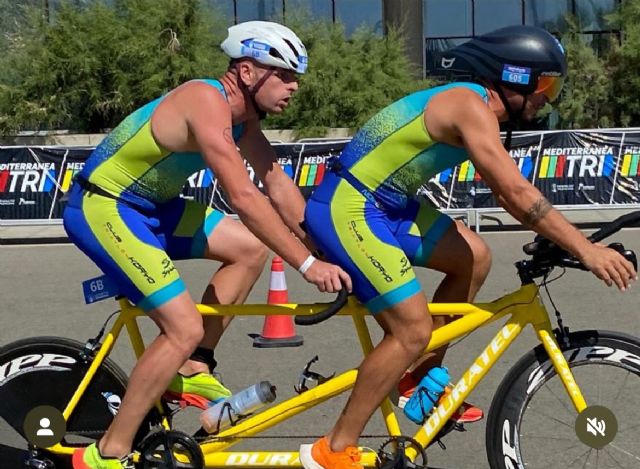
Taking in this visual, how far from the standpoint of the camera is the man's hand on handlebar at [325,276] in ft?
11.2

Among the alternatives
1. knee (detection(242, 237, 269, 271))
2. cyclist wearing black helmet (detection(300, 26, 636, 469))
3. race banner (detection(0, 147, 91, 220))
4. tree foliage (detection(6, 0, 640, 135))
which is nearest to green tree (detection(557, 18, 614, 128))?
tree foliage (detection(6, 0, 640, 135))

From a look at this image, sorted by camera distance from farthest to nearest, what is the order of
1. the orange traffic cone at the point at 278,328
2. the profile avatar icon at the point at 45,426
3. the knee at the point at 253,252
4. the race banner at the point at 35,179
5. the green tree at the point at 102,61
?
the green tree at the point at 102,61
the race banner at the point at 35,179
the orange traffic cone at the point at 278,328
the knee at the point at 253,252
the profile avatar icon at the point at 45,426

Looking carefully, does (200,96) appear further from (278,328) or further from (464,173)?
(464,173)

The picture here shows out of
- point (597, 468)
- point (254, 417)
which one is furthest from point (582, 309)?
point (254, 417)

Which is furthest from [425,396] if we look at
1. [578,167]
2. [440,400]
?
[578,167]

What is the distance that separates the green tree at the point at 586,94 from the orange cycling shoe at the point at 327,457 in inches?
884

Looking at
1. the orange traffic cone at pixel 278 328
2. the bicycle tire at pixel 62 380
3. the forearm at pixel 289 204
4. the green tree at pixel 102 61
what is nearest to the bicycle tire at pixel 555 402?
the forearm at pixel 289 204

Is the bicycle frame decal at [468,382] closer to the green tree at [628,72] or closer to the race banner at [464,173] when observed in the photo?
the race banner at [464,173]

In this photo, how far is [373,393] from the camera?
11.9ft

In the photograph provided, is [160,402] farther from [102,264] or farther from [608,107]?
[608,107]

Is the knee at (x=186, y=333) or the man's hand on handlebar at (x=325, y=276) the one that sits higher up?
the man's hand on handlebar at (x=325, y=276)

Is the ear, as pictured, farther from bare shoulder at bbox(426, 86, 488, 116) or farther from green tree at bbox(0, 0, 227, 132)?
green tree at bbox(0, 0, 227, 132)

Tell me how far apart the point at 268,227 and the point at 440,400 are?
40.2 inches

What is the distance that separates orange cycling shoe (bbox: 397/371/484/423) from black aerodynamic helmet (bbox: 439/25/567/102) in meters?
1.25
